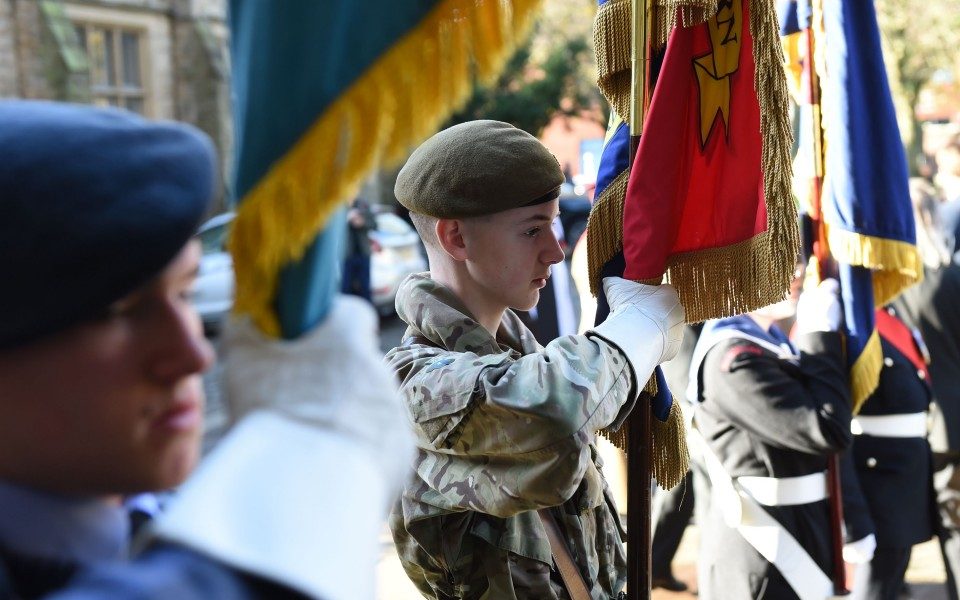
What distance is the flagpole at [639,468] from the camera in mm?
1938

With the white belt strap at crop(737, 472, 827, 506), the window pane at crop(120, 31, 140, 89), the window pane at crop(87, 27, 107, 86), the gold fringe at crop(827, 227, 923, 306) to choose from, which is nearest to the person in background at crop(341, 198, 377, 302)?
the white belt strap at crop(737, 472, 827, 506)

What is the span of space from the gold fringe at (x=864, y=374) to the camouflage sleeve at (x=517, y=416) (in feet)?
5.58

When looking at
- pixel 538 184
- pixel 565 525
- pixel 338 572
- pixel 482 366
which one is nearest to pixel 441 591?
pixel 565 525

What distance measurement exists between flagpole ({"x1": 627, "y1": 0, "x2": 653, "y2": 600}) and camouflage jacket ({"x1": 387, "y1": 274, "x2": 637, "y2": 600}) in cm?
8

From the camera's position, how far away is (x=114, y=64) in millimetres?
16031

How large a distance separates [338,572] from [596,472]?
1309mm

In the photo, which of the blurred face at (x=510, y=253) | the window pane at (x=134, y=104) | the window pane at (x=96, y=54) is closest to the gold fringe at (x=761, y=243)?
the blurred face at (x=510, y=253)

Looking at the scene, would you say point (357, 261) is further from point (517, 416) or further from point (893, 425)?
point (517, 416)

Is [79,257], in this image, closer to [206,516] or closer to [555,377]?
[206,516]

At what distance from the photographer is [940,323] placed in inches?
161

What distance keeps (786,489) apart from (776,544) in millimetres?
177

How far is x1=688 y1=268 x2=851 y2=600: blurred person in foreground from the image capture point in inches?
121

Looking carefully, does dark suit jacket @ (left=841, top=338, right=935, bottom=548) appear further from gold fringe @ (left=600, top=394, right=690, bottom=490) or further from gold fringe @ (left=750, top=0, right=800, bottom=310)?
gold fringe @ (left=750, top=0, right=800, bottom=310)

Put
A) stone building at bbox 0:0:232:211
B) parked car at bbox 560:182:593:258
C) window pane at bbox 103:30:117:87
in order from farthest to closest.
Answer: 1. parked car at bbox 560:182:593:258
2. window pane at bbox 103:30:117:87
3. stone building at bbox 0:0:232:211
